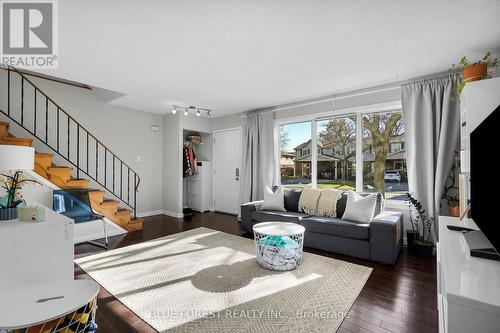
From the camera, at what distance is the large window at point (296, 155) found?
4.65 metres

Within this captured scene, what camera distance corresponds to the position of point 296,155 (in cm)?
480

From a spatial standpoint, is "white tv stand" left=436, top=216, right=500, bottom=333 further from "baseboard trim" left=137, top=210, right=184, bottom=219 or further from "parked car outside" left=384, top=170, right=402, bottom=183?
"baseboard trim" left=137, top=210, right=184, bottom=219

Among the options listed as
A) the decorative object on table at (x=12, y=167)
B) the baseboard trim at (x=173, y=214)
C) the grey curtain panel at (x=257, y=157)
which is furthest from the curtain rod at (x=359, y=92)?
the decorative object on table at (x=12, y=167)

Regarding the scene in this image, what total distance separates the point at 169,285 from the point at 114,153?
361 cm

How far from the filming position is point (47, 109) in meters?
3.93

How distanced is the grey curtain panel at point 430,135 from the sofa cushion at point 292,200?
65.6 inches

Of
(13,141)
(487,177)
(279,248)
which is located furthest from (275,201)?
(13,141)

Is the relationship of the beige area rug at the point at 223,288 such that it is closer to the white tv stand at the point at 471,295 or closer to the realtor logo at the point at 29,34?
the white tv stand at the point at 471,295

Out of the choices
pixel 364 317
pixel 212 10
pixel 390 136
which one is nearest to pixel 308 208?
pixel 390 136

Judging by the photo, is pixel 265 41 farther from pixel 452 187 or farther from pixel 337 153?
pixel 452 187

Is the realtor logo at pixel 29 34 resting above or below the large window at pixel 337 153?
above

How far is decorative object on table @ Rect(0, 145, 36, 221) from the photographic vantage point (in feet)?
5.51

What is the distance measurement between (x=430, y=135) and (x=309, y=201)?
1901 mm

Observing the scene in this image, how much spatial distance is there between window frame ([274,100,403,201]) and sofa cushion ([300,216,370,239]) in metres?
1.10
